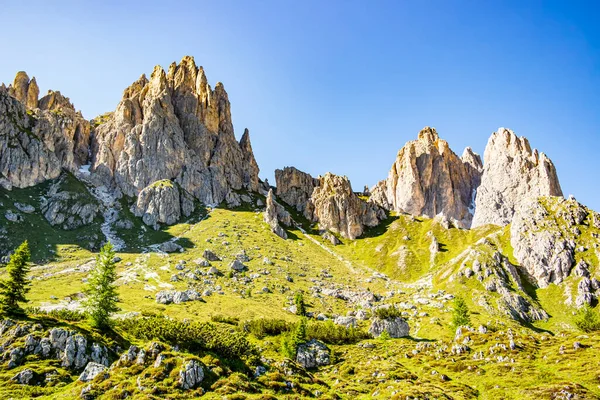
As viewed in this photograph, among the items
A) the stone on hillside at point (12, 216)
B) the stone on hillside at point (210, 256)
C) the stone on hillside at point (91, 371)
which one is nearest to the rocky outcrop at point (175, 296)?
the stone on hillside at point (210, 256)

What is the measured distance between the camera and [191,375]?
51188 millimetres

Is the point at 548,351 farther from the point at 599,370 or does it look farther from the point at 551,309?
the point at 551,309

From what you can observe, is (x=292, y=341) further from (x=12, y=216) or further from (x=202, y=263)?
(x=12, y=216)

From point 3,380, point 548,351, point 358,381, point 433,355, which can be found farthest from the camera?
point 433,355

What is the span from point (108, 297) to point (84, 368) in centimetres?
1539

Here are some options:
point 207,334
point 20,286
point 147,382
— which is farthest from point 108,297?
point 147,382

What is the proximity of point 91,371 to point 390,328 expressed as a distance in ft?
318

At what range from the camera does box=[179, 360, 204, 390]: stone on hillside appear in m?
49.9

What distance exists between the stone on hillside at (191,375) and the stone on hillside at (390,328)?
8263cm

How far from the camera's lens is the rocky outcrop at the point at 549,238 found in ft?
562

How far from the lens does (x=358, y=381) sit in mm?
72000

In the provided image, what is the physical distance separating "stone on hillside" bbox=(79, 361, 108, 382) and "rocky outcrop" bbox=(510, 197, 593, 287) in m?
187

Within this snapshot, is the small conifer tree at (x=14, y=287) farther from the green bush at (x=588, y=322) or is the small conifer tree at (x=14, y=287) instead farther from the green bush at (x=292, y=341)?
the green bush at (x=588, y=322)

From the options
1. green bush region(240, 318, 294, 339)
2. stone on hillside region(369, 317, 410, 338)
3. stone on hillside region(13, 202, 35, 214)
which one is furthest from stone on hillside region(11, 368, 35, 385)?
stone on hillside region(13, 202, 35, 214)
